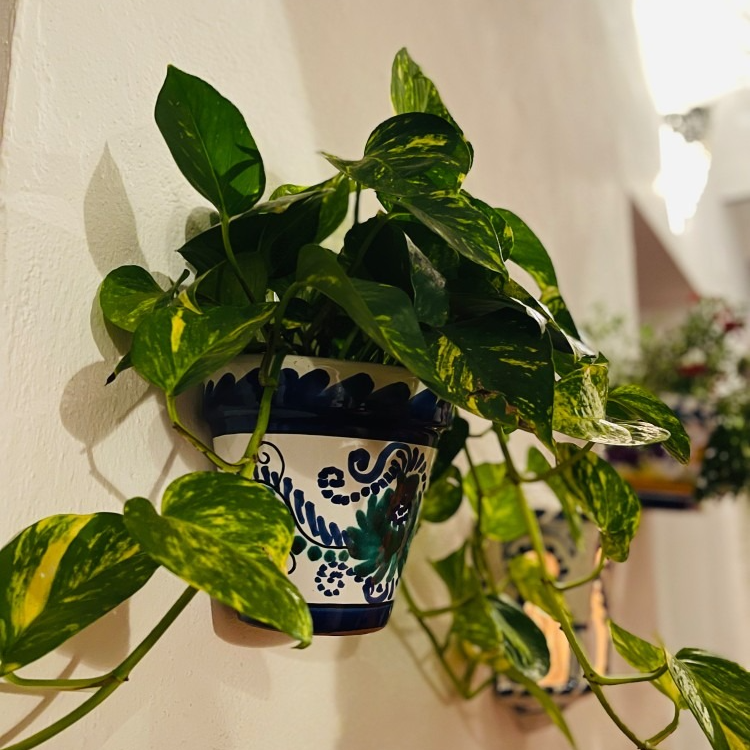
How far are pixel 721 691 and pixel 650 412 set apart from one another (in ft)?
0.54

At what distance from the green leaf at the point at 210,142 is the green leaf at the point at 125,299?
6cm

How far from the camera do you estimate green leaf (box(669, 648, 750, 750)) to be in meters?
0.44

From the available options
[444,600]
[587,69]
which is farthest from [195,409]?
[587,69]

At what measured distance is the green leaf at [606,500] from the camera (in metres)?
0.57

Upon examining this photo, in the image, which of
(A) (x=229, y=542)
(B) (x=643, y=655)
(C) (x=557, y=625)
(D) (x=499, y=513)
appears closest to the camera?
(A) (x=229, y=542)

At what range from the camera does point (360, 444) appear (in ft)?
1.58

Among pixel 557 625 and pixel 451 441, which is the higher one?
pixel 451 441

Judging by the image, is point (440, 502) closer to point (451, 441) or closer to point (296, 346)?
point (451, 441)

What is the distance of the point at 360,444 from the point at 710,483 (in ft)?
4.27

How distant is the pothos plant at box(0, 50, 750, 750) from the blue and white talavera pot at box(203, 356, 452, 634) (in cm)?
3

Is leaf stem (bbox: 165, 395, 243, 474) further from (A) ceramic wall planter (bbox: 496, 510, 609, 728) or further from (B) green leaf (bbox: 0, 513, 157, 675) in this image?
(A) ceramic wall planter (bbox: 496, 510, 609, 728)

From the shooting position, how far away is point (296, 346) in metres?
0.51

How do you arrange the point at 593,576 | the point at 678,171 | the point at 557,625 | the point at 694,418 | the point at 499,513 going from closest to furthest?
the point at 593,576 → the point at 499,513 → the point at 557,625 → the point at 694,418 → the point at 678,171

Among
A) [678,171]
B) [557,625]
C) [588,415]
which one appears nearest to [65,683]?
[588,415]
